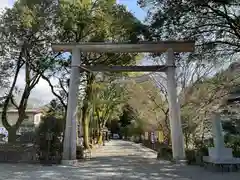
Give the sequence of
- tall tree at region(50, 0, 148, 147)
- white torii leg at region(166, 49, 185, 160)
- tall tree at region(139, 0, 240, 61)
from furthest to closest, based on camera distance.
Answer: tall tree at region(50, 0, 148, 147) → white torii leg at region(166, 49, 185, 160) → tall tree at region(139, 0, 240, 61)

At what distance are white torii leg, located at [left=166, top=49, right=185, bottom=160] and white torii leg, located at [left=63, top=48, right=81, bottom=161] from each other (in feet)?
13.4

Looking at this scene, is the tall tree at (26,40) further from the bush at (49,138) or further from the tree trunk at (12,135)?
the bush at (49,138)

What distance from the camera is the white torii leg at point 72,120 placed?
11.3 meters

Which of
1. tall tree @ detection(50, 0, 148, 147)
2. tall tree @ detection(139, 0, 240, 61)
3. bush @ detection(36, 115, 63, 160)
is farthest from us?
tall tree @ detection(50, 0, 148, 147)

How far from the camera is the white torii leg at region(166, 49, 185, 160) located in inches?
439

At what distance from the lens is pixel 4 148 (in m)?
12.9

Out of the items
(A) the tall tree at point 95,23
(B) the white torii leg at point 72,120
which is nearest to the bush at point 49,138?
(B) the white torii leg at point 72,120

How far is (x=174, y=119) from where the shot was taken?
11.4 m

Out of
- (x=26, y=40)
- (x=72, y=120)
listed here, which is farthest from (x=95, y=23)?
(x=72, y=120)

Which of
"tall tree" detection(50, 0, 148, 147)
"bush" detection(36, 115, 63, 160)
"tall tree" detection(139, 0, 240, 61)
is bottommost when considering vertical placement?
"bush" detection(36, 115, 63, 160)

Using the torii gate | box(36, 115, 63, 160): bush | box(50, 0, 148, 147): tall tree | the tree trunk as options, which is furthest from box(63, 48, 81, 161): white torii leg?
the tree trunk

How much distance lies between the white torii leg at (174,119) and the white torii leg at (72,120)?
409cm

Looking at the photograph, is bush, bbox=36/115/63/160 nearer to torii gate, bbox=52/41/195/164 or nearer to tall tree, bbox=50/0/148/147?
torii gate, bbox=52/41/195/164

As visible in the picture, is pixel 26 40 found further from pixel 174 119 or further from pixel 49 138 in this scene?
pixel 174 119
